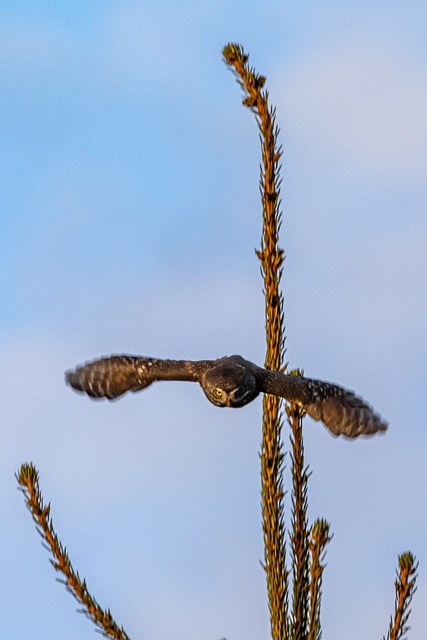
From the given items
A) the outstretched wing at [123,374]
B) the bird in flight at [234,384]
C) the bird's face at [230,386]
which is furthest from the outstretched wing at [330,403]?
the outstretched wing at [123,374]

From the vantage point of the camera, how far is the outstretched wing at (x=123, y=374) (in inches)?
296

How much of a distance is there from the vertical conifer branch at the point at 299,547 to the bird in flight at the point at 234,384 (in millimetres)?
466

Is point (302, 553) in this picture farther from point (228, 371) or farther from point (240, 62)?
point (240, 62)

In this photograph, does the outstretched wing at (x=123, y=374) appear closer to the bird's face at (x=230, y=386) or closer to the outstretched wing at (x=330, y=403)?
the bird's face at (x=230, y=386)

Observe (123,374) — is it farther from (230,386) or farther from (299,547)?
(299,547)

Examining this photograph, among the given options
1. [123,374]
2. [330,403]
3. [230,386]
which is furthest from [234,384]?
[123,374]

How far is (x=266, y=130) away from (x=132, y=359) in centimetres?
232

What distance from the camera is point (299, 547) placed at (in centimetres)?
563

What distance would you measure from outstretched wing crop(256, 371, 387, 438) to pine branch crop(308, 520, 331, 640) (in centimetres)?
107

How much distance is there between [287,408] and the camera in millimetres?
6348

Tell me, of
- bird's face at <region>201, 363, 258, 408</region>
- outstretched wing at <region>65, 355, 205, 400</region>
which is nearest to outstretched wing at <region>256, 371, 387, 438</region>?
bird's face at <region>201, 363, 258, 408</region>

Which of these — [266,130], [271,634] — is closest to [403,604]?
[271,634]

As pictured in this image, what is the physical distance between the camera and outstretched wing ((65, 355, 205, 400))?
753 centimetres

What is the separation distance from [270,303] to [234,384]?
90cm
